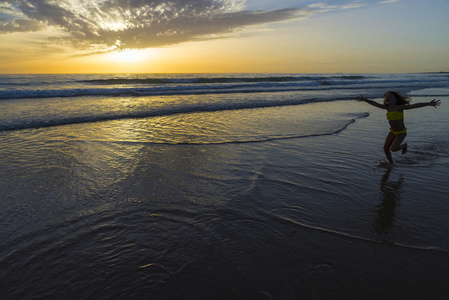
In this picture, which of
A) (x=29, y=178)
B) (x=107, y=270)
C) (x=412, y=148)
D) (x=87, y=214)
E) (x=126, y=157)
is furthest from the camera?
(x=412, y=148)

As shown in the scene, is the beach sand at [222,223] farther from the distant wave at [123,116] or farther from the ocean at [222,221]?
the distant wave at [123,116]

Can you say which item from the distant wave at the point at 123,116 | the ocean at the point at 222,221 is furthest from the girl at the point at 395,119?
the distant wave at the point at 123,116

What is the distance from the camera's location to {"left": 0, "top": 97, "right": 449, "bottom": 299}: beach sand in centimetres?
232

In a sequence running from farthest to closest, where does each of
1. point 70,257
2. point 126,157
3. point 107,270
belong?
1. point 126,157
2. point 70,257
3. point 107,270

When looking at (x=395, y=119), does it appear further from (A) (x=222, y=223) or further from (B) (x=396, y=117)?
(A) (x=222, y=223)

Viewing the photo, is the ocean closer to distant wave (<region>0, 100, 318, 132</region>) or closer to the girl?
the girl

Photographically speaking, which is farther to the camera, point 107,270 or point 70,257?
point 70,257

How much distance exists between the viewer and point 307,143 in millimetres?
7379

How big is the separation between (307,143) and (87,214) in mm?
5714

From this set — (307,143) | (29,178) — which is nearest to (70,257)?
(29,178)

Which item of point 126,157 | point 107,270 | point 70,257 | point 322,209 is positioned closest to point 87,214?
point 70,257

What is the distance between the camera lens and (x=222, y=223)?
327cm

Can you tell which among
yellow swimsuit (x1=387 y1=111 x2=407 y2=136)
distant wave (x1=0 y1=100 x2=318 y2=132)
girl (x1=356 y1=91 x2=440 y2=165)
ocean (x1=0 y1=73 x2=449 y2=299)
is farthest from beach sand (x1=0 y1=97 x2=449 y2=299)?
distant wave (x1=0 y1=100 x2=318 y2=132)

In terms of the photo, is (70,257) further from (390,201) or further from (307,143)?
(307,143)
